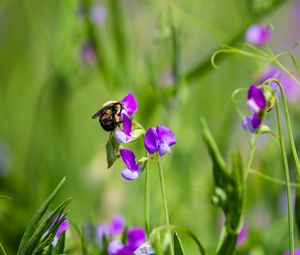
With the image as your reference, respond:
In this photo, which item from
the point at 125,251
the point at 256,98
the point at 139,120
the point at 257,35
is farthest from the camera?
the point at 139,120

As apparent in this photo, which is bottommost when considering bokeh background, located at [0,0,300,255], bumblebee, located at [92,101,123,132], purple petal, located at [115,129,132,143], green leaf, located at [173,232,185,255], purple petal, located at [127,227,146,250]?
green leaf, located at [173,232,185,255]

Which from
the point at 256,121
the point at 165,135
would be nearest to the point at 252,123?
the point at 256,121

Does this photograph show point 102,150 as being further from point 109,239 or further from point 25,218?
point 109,239

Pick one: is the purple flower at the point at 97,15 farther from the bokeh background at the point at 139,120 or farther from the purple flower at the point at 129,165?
the purple flower at the point at 129,165

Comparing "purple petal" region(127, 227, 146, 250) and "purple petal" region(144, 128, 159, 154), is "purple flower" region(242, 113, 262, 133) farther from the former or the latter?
"purple petal" region(127, 227, 146, 250)

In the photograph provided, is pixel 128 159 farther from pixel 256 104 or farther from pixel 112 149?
pixel 256 104

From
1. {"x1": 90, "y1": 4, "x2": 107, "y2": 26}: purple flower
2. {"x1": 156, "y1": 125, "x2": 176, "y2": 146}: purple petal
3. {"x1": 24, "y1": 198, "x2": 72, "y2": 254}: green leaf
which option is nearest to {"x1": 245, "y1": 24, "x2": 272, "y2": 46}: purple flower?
{"x1": 90, "y1": 4, "x2": 107, "y2": 26}: purple flower
